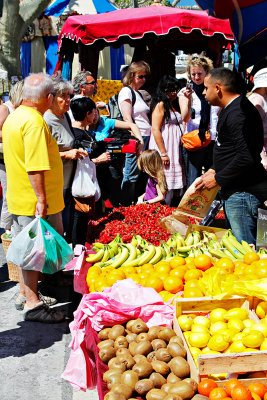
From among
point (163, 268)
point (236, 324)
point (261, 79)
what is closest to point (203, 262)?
point (163, 268)

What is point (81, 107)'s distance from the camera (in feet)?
15.4

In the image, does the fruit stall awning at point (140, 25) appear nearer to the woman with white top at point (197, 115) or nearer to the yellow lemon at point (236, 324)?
the woman with white top at point (197, 115)

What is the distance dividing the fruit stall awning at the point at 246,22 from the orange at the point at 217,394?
216 cm

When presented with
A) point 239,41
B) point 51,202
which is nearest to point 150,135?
point 51,202

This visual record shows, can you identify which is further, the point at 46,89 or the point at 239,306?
the point at 46,89

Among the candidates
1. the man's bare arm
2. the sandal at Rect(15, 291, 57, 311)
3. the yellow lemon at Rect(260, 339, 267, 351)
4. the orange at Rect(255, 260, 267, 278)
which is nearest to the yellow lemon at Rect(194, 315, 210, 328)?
the yellow lemon at Rect(260, 339, 267, 351)

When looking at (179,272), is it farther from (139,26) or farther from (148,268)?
(139,26)

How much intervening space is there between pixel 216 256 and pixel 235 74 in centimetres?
146

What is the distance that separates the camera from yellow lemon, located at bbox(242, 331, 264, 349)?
2076 millimetres

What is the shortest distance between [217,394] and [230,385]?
0.24 feet

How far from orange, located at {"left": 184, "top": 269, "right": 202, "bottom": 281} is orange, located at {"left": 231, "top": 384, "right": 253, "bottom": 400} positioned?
44.0 inches

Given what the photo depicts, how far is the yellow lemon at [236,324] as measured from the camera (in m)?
2.26

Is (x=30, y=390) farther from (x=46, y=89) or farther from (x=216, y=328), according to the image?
(x=46, y=89)

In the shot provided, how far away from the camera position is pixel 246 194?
3500 mm
